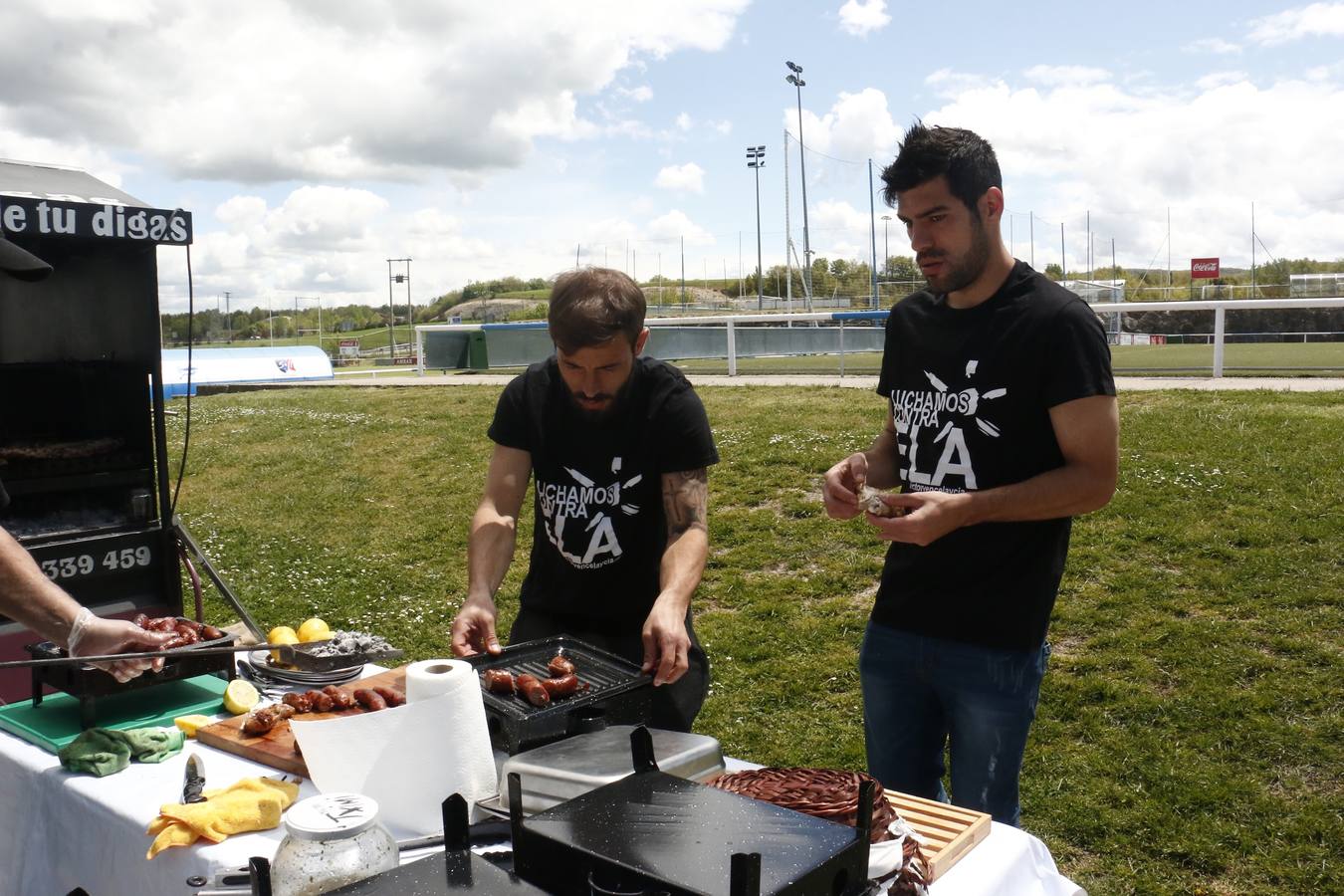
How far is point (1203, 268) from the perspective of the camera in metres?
39.4

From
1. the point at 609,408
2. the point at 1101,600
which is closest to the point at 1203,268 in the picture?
the point at 1101,600

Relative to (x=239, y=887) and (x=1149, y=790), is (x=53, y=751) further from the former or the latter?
(x=1149, y=790)

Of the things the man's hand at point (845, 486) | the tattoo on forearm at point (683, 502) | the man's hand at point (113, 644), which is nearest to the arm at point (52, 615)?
the man's hand at point (113, 644)

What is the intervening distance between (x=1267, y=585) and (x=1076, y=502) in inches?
162

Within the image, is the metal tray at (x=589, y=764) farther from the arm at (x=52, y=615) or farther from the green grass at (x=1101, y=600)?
the green grass at (x=1101, y=600)

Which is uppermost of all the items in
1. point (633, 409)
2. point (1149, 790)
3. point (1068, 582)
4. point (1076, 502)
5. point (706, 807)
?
point (633, 409)

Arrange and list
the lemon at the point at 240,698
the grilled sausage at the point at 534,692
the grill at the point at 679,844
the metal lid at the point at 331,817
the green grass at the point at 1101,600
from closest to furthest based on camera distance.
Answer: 1. the grill at the point at 679,844
2. the metal lid at the point at 331,817
3. the grilled sausage at the point at 534,692
4. the lemon at the point at 240,698
5. the green grass at the point at 1101,600

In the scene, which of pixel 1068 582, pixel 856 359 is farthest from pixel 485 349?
pixel 1068 582

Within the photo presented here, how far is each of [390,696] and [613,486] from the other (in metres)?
0.78

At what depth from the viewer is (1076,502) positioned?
7.73 feet

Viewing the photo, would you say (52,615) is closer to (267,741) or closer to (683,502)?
(267,741)

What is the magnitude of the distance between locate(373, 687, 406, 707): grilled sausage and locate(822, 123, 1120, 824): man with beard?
118cm

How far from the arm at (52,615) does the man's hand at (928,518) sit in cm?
181

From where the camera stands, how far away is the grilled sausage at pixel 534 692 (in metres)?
Answer: 2.19
